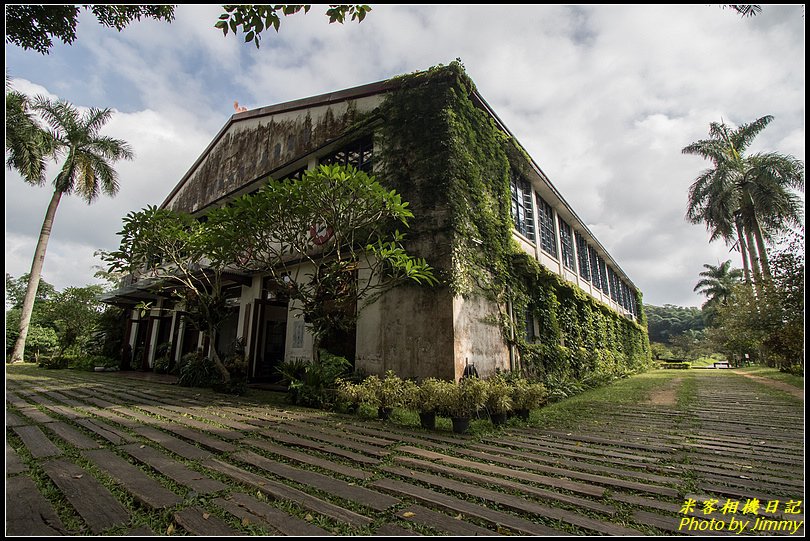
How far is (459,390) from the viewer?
4.73 meters

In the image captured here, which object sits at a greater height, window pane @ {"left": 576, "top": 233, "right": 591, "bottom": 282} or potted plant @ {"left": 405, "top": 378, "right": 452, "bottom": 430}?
window pane @ {"left": 576, "top": 233, "right": 591, "bottom": 282}

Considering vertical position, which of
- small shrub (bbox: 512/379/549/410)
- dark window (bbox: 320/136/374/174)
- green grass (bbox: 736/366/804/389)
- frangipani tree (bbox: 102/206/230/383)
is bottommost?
green grass (bbox: 736/366/804/389)

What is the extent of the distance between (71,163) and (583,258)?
26277 mm

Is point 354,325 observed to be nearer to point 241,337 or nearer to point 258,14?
point 241,337

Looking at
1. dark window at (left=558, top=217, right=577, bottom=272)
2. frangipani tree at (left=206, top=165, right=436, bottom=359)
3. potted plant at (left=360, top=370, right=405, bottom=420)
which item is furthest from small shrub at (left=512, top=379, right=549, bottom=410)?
dark window at (left=558, top=217, right=577, bottom=272)

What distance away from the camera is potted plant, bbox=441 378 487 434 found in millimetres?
4586

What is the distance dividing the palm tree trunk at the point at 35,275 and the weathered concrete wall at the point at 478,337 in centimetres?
2241

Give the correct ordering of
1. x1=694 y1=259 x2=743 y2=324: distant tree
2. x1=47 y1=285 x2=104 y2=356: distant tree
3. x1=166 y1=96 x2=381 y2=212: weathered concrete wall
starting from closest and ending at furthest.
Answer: x1=166 y1=96 x2=381 y2=212: weathered concrete wall
x1=47 y1=285 x2=104 y2=356: distant tree
x1=694 y1=259 x2=743 y2=324: distant tree

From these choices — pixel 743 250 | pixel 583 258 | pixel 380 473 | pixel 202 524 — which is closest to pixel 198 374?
pixel 380 473

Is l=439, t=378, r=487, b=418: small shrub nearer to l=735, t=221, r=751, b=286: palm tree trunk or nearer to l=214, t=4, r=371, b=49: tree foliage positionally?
l=214, t=4, r=371, b=49: tree foliage

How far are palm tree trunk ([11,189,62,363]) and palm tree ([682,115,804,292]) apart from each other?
115 feet

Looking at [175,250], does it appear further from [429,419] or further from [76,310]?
[76,310]

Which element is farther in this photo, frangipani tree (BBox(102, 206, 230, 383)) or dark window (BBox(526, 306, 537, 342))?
dark window (BBox(526, 306, 537, 342))

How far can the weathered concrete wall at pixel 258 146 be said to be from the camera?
11031mm
